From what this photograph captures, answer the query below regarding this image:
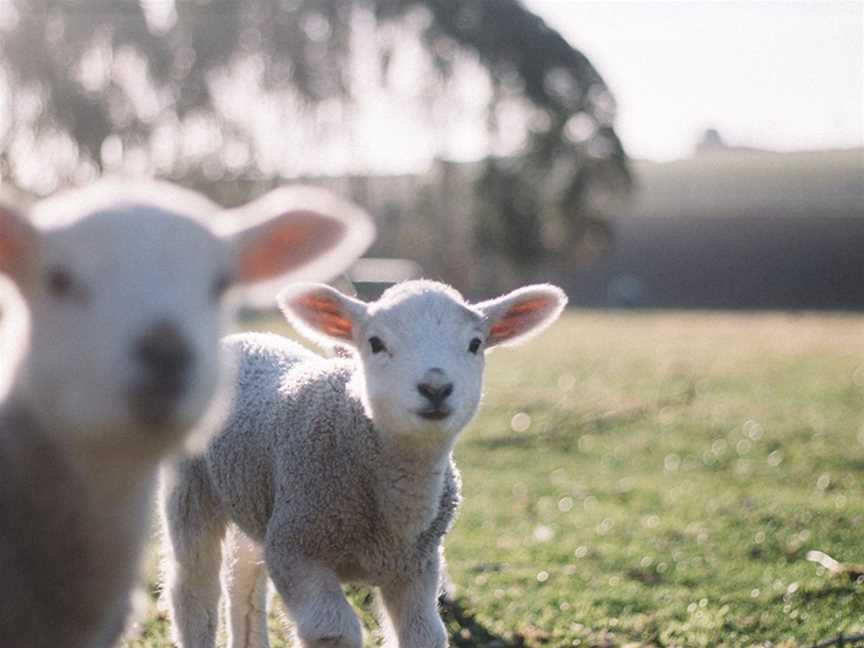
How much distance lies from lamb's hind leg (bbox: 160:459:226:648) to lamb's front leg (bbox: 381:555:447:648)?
0.84 m

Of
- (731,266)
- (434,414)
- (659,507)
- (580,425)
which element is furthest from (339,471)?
(731,266)

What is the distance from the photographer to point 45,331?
112 inches

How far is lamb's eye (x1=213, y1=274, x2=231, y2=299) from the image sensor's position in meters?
3.04

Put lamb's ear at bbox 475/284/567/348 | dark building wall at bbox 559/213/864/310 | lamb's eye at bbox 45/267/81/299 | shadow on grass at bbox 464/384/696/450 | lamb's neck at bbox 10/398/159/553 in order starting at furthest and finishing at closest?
1. dark building wall at bbox 559/213/864/310
2. shadow on grass at bbox 464/384/696/450
3. lamb's ear at bbox 475/284/567/348
4. lamb's neck at bbox 10/398/159/553
5. lamb's eye at bbox 45/267/81/299

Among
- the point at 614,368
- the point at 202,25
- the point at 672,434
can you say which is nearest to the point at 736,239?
the point at 202,25

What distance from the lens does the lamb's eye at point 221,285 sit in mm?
3043

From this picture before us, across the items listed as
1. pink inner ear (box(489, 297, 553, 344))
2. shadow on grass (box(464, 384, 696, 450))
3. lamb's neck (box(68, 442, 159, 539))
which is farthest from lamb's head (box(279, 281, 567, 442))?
shadow on grass (box(464, 384, 696, 450))

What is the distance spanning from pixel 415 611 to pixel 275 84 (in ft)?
88.6

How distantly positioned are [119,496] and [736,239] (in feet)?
154

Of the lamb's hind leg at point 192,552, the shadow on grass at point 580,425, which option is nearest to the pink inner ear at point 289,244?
the lamb's hind leg at point 192,552

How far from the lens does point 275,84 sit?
3022cm

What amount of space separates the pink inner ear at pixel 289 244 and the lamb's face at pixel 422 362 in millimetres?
1229

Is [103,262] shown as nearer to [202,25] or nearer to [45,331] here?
[45,331]

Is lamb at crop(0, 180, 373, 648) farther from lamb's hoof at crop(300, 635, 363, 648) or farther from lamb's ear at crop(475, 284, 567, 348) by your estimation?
lamb's ear at crop(475, 284, 567, 348)
